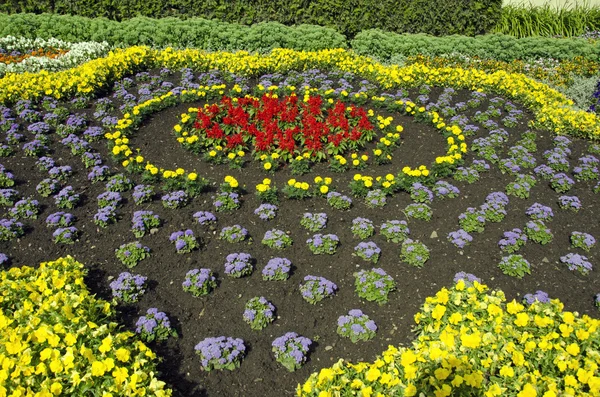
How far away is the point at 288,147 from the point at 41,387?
415 cm

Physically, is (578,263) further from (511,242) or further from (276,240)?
(276,240)

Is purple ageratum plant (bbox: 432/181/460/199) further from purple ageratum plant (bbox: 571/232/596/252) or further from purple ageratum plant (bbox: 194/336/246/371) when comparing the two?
purple ageratum plant (bbox: 194/336/246/371)

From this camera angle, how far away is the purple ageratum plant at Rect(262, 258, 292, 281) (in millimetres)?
5023

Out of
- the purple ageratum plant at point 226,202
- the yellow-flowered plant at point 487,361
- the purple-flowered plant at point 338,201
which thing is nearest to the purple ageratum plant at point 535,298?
the yellow-flowered plant at point 487,361

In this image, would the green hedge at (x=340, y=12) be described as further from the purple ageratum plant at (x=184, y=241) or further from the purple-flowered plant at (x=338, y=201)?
the purple ageratum plant at (x=184, y=241)

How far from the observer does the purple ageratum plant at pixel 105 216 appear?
561cm

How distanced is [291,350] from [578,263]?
3.16m

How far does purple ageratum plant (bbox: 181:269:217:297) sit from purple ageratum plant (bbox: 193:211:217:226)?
2.65 ft

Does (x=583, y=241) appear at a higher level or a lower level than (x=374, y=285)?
higher

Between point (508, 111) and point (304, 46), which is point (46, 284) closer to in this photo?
point (508, 111)

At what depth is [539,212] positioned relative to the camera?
5934 millimetres

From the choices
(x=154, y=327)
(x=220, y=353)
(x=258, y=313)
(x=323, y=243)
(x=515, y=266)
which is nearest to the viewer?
(x=220, y=353)

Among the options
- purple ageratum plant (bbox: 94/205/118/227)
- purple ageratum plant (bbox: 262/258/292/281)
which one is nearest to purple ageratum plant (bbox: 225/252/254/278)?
purple ageratum plant (bbox: 262/258/292/281)

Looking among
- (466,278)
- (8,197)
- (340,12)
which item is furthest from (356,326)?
(340,12)
